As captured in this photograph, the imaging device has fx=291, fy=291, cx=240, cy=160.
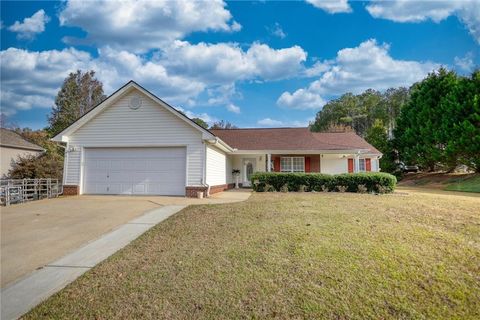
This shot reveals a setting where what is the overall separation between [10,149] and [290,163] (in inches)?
848

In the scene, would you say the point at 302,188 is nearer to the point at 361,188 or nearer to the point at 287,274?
the point at 361,188

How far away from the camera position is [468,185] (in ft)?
66.5

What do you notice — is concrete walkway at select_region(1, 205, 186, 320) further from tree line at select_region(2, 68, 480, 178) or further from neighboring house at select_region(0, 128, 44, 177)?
neighboring house at select_region(0, 128, 44, 177)

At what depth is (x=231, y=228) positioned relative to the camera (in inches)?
274

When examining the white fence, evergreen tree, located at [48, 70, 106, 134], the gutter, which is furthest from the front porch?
evergreen tree, located at [48, 70, 106, 134]

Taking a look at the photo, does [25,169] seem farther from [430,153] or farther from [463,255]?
[430,153]

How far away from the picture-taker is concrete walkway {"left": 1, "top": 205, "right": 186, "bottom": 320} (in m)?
3.93

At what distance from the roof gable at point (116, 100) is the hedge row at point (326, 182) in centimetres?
391

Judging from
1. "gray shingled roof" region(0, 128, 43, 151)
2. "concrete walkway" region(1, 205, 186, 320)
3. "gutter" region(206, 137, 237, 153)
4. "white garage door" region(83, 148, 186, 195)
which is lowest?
"concrete walkway" region(1, 205, 186, 320)

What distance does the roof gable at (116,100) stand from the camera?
14.1m

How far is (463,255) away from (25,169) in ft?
66.4

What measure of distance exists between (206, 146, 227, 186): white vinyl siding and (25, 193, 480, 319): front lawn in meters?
7.90

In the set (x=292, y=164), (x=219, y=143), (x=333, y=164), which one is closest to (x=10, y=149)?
(x=219, y=143)

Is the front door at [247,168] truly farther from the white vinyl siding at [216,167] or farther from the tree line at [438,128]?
the tree line at [438,128]
